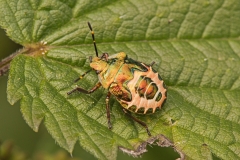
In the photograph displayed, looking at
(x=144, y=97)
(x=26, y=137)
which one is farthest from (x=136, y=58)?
(x=26, y=137)

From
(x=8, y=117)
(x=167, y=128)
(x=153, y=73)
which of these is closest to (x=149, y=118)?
(x=167, y=128)

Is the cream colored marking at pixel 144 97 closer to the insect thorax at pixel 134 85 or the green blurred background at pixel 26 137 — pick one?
the insect thorax at pixel 134 85

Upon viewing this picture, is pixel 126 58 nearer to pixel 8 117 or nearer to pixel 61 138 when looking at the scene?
pixel 61 138

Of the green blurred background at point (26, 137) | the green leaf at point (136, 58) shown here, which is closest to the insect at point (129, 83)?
the green leaf at point (136, 58)

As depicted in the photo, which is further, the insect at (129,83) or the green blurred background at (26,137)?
the green blurred background at (26,137)

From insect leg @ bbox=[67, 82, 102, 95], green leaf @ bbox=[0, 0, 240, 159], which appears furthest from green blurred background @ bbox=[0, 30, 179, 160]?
insect leg @ bbox=[67, 82, 102, 95]

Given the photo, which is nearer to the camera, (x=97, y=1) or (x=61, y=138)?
(x=61, y=138)

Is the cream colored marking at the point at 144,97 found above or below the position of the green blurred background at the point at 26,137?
above

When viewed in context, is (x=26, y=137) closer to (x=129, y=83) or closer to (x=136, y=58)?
(x=136, y=58)
